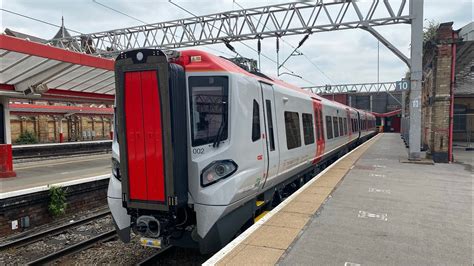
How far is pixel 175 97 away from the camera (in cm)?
421

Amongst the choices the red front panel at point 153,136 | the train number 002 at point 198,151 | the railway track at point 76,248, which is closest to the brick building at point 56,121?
the railway track at point 76,248

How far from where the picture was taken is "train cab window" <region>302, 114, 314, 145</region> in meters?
8.08

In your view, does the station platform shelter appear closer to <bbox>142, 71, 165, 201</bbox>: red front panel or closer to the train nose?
<bbox>142, 71, 165, 201</bbox>: red front panel

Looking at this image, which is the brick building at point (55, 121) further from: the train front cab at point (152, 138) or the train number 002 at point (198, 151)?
the train number 002 at point (198, 151)

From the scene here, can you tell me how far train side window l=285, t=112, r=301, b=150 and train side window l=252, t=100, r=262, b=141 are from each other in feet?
4.96

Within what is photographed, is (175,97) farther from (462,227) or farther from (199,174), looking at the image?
(462,227)

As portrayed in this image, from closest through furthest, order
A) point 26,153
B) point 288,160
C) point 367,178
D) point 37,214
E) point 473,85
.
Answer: point 288,160, point 37,214, point 367,178, point 26,153, point 473,85

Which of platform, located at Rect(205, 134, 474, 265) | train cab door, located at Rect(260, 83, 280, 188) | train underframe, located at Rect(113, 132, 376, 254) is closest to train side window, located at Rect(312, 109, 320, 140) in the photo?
platform, located at Rect(205, 134, 474, 265)

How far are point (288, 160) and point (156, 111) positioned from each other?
3.23 meters

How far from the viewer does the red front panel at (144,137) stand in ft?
13.7

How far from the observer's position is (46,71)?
1144cm

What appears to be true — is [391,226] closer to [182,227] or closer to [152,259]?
[182,227]

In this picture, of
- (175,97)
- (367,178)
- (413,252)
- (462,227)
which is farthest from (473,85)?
(175,97)

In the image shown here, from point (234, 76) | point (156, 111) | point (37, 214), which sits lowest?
point (37, 214)
